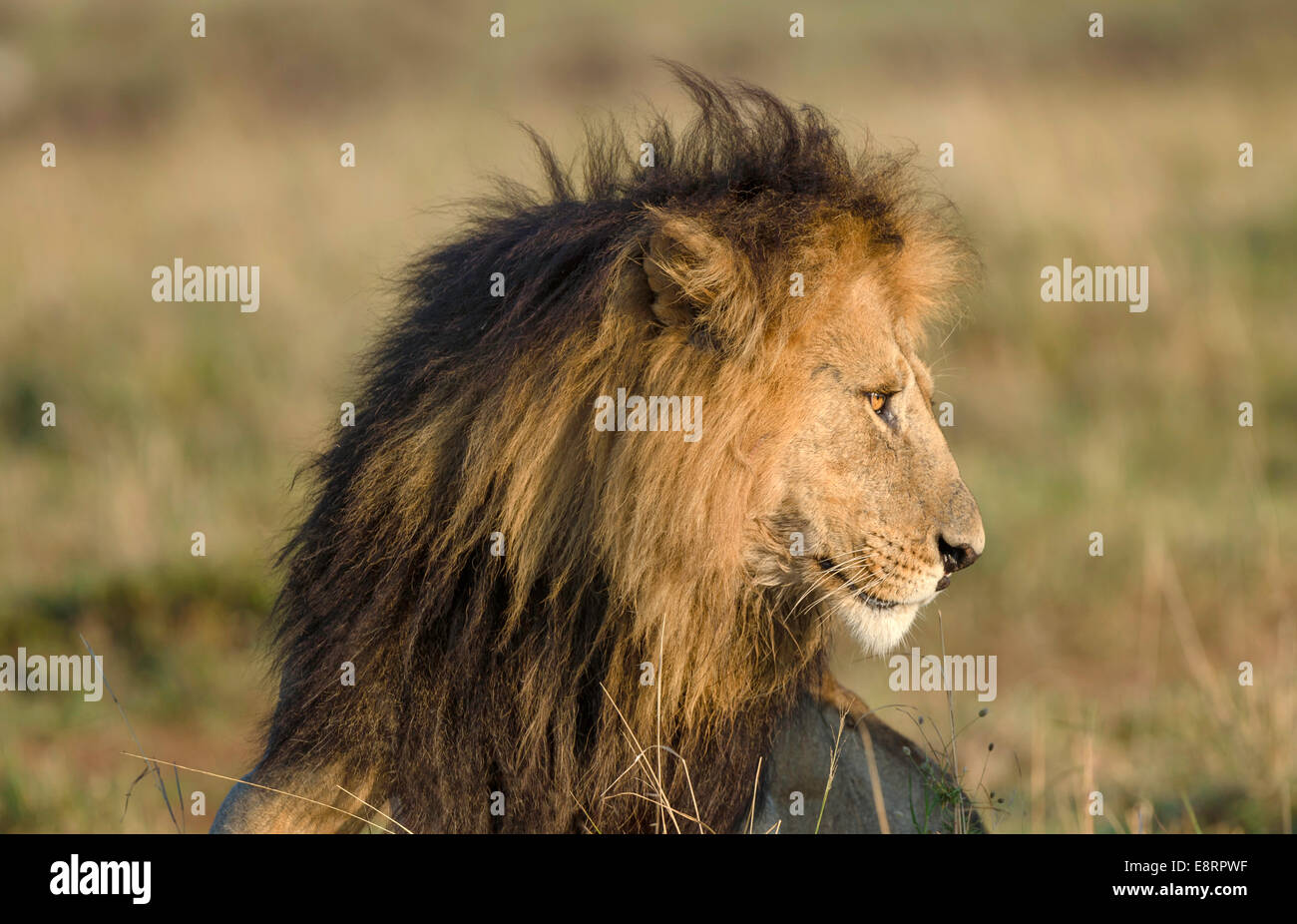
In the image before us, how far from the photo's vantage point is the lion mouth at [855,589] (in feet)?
11.6

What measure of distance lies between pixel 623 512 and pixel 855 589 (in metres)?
0.59

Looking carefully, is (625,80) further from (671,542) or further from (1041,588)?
(671,542)

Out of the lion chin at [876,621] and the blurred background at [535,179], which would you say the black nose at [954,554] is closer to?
the lion chin at [876,621]

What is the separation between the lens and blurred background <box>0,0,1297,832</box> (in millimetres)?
6664

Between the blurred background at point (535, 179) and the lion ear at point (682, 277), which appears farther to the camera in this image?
the blurred background at point (535, 179)

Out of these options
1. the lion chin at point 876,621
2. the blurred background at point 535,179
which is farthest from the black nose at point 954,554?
the blurred background at point 535,179

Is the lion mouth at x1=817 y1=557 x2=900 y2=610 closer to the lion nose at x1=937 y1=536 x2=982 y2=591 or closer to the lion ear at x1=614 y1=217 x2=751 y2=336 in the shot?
the lion nose at x1=937 y1=536 x2=982 y2=591

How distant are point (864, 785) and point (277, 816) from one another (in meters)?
1.55

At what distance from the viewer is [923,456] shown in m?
3.61

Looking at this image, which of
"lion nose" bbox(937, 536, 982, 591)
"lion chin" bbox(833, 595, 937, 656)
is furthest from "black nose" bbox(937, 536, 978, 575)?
"lion chin" bbox(833, 595, 937, 656)

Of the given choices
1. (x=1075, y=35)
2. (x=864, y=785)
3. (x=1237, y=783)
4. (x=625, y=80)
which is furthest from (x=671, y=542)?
(x=1075, y=35)

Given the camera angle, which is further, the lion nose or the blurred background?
the blurred background

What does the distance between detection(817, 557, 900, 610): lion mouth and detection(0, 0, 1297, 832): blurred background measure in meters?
0.51

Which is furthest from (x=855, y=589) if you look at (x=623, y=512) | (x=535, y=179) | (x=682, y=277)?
(x=535, y=179)
